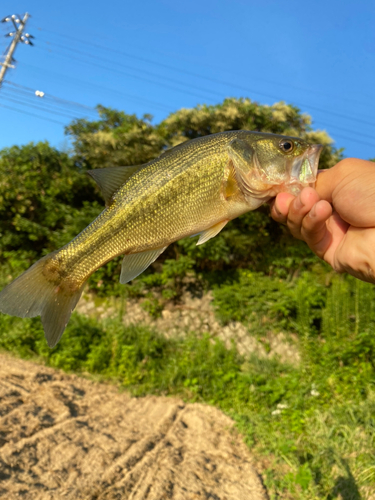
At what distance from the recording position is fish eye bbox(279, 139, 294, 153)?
1838 millimetres

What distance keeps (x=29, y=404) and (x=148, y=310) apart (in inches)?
158

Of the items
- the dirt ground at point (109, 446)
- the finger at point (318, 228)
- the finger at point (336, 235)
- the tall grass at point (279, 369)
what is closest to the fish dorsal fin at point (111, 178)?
the finger at point (318, 228)

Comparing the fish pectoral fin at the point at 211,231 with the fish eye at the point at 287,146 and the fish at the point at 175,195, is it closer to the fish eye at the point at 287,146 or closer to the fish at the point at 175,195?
the fish at the point at 175,195

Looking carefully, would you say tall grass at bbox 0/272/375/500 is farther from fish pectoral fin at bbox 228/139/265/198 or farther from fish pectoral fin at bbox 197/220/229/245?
fish pectoral fin at bbox 228/139/265/198

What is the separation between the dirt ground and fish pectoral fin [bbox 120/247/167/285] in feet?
8.21

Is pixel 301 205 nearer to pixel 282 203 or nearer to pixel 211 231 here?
pixel 282 203

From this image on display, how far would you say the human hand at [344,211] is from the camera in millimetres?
1863

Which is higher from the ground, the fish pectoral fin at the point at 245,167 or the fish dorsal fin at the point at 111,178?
the fish pectoral fin at the point at 245,167

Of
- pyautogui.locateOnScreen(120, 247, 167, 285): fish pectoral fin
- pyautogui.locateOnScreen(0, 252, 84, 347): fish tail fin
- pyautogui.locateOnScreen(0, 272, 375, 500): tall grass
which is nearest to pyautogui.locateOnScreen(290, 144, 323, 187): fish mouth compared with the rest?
Answer: pyautogui.locateOnScreen(120, 247, 167, 285): fish pectoral fin

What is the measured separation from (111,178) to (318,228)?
3.64ft

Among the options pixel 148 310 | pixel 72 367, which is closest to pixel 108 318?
pixel 148 310

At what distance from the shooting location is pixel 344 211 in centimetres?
200

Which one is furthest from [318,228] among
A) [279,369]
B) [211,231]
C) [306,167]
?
[279,369]

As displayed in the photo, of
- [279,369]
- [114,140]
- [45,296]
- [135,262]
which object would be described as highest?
[114,140]
